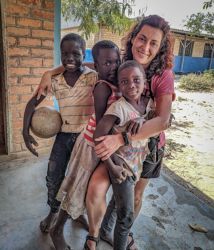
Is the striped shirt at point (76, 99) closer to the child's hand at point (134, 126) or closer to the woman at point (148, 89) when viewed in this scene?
the woman at point (148, 89)

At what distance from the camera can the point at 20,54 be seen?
3.11 metres

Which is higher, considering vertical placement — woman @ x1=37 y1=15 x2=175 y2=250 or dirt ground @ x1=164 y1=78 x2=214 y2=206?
woman @ x1=37 y1=15 x2=175 y2=250

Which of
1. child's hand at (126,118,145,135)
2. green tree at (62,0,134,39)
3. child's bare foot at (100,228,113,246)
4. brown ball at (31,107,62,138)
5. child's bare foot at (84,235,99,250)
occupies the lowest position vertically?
child's bare foot at (100,228,113,246)

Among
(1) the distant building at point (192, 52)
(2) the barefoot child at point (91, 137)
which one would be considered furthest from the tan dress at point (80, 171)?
(1) the distant building at point (192, 52)

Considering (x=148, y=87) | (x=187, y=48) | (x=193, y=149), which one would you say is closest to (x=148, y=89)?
(x=148, y=87)

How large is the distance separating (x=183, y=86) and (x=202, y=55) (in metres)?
11.2

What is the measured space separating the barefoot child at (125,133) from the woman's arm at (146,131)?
0.13ft

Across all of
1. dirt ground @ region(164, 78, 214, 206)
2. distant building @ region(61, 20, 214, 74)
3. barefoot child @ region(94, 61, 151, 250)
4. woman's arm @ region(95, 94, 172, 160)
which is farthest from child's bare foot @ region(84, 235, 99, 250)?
distant building @ region(61, 20, 214, 74)

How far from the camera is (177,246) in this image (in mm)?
2188

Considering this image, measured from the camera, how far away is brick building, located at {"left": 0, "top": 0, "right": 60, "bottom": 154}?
9.75 ft

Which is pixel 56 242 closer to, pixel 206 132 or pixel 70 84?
pixel 70 84

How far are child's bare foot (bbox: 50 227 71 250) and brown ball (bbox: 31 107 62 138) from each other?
819mm

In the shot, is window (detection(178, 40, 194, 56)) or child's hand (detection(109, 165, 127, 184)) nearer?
child's hand (detection(109, 165, 127, 184))

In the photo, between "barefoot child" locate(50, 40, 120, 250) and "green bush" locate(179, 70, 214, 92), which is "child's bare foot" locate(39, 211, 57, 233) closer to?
"barefoot child" locate(50, 40, 120, 250)
